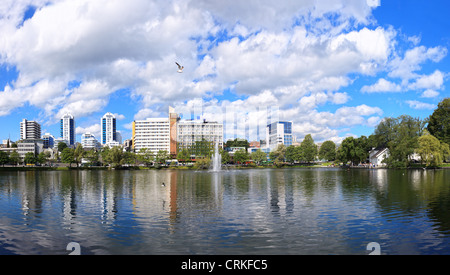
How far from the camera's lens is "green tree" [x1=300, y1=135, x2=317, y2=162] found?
173 m

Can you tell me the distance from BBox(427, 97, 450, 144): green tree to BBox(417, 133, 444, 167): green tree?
14.9 m

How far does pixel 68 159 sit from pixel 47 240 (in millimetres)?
147258

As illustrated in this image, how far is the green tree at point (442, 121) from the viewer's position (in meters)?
108

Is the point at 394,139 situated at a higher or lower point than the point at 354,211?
higher

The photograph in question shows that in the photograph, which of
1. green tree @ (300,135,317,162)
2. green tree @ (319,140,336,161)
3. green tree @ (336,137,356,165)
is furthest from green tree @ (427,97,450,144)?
green tree @ (300,135,317,162)

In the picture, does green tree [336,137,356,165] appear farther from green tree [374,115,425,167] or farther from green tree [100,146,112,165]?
green tree [100,146,112,165]

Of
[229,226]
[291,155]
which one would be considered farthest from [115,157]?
[229,226]

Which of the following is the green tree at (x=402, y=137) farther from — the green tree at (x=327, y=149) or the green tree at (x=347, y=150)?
the green tree at (x=327, y=149)

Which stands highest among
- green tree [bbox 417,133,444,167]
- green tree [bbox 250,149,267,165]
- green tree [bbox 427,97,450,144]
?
green tree [bbox 427,97,450,144]

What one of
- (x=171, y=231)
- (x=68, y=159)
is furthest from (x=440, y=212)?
(x=68, y=159)

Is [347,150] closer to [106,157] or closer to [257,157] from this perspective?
[257,157]

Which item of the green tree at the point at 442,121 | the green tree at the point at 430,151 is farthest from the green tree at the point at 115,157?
the green tree at the point at 442,121
